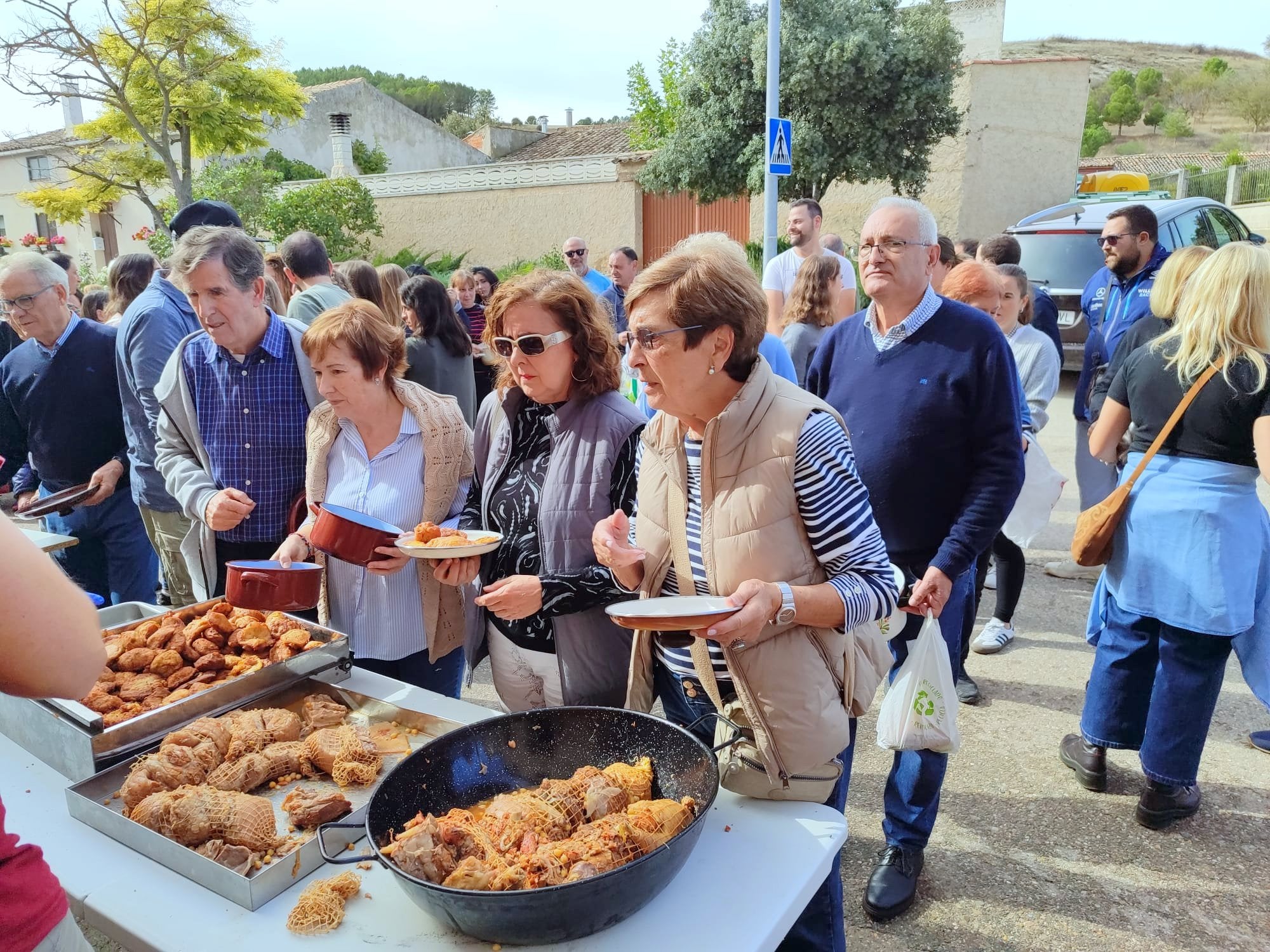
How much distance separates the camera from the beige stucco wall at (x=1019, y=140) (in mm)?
19594

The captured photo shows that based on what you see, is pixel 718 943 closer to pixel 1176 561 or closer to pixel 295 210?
Result: pixel 1176 561

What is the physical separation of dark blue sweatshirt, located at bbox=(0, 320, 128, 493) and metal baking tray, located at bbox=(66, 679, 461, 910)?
2.62 m

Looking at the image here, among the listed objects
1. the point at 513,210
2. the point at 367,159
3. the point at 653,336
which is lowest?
the point at 653,336

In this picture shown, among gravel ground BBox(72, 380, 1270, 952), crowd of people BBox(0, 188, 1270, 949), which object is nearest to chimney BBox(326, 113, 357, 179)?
crowd of people BBox(0, 188, 1270, 949)

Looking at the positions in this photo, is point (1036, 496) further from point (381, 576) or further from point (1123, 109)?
point (1123, 109)

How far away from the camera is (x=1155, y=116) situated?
54000 mm

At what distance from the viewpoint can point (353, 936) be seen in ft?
4.29

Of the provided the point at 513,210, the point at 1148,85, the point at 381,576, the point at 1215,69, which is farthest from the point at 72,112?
the point at 1215,69

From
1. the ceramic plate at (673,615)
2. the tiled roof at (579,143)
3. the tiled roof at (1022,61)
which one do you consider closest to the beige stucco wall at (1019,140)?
the tiled roof at (1022,61)

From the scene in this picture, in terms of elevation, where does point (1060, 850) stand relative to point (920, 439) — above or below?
below

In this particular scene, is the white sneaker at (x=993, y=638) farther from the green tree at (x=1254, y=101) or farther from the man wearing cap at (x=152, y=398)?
the green tree at (x=1254, y=101)

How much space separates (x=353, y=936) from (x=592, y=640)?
3.04 feet

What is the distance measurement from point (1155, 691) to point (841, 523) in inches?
80.1

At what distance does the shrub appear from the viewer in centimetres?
4997
